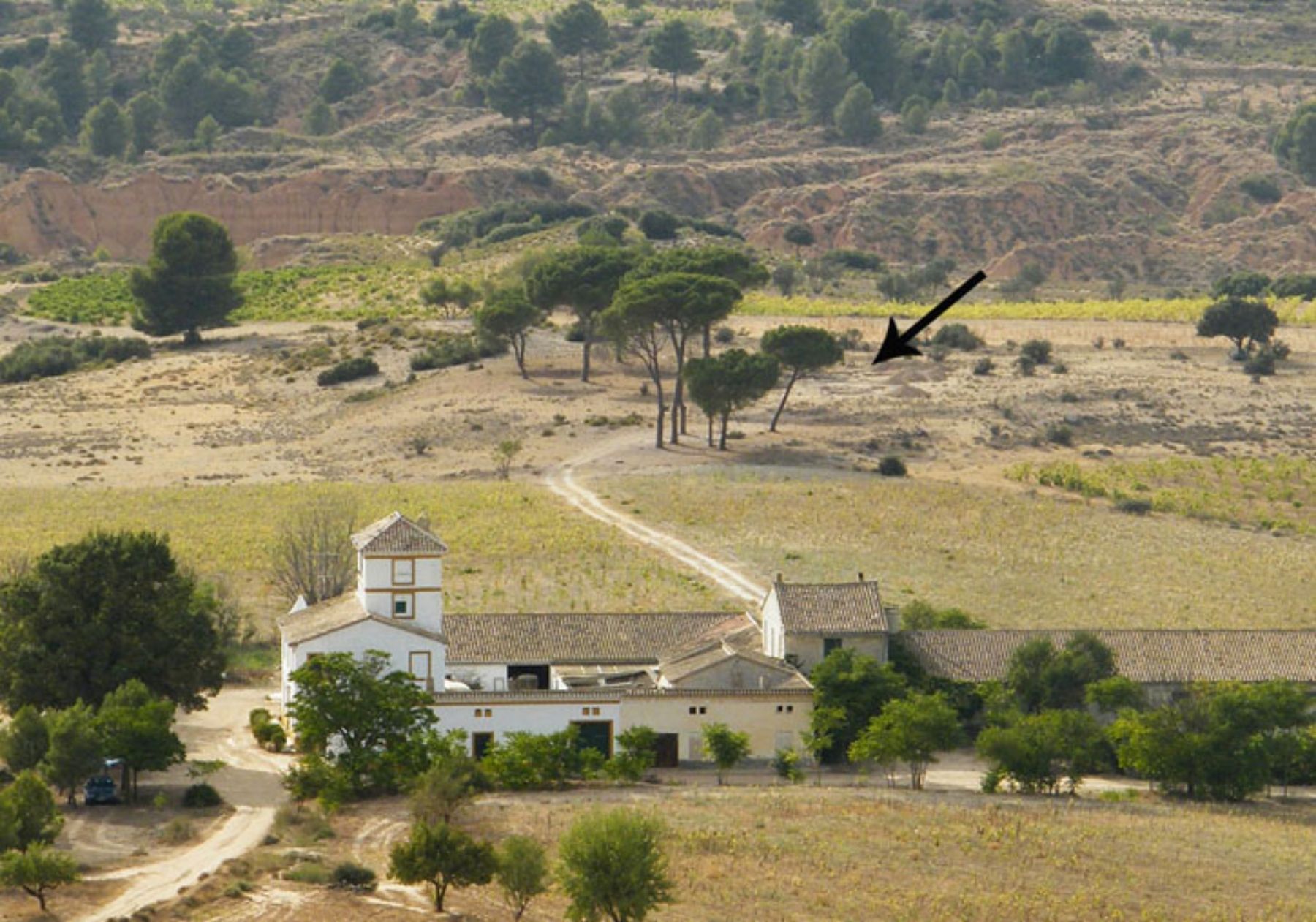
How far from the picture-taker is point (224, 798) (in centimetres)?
5541

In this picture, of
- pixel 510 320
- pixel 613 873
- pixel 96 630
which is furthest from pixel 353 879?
pixel 510 320

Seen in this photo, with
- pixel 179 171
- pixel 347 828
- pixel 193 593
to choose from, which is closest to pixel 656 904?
pixel 347 828

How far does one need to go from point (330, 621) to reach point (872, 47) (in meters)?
138

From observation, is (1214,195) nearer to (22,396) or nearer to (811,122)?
(811,122)

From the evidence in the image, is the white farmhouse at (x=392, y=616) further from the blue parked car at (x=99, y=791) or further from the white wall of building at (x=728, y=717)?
the blue parked car at (x=99, y=791)

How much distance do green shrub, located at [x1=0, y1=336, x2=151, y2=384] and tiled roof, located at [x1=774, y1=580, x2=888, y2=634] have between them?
6752 centimetres

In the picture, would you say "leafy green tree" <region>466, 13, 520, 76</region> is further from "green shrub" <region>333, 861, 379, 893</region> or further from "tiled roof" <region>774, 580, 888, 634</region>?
"green shrub" <region>333, 861, 379, 893</region>

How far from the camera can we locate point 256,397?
388 feet

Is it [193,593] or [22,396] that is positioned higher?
[22,396]

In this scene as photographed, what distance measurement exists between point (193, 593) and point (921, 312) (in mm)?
75869

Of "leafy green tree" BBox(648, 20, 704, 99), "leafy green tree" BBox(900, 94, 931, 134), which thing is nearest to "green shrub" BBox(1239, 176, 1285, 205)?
"leafy green tree" BBox(900, 94, 931, 134)

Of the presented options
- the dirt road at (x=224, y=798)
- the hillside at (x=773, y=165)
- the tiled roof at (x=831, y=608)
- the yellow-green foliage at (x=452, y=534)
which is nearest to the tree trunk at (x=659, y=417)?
the yellow-green foliage at (x=452, y=534)

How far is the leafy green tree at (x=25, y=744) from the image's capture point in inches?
2165

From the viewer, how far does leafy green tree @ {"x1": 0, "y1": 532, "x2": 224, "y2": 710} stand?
59.3 metres
